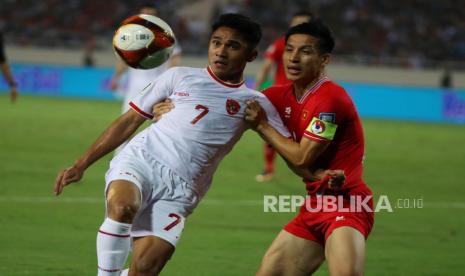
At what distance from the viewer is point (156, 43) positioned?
6633 mm

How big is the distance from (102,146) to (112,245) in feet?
2.50

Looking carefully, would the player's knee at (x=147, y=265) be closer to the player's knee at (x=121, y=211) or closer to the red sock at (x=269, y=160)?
the player's knee at (x=121, y=211)

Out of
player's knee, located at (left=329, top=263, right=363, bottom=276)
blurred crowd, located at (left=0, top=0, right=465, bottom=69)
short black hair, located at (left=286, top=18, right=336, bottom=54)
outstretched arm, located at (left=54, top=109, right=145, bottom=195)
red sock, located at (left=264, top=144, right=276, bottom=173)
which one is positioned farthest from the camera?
blurred crowd, located at (left=0, top=0, right=465, bottom=69)

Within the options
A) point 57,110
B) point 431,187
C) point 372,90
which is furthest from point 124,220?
point 372,90

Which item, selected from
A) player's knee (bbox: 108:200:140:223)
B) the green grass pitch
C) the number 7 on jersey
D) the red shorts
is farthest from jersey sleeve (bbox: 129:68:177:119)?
the green grass pitch

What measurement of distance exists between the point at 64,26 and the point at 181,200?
103 ft

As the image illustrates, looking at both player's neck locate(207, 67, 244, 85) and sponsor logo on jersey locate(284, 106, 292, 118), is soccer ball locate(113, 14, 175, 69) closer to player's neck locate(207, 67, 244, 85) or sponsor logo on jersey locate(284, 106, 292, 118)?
player's neck locate(207, 67, 244, 85)

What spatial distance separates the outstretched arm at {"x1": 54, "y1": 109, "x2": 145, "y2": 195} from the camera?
239 inches

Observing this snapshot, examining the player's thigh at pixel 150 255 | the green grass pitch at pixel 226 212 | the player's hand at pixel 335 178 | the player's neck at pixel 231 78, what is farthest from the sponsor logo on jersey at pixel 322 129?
the green grass pitch at pixel 226 212

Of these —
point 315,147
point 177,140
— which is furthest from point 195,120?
point 315,147

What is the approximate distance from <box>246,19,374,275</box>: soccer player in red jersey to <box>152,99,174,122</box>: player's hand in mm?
561

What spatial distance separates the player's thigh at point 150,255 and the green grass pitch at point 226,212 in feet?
6.47

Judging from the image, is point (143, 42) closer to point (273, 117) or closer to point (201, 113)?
point (201, 113)

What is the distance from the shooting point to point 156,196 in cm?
616
